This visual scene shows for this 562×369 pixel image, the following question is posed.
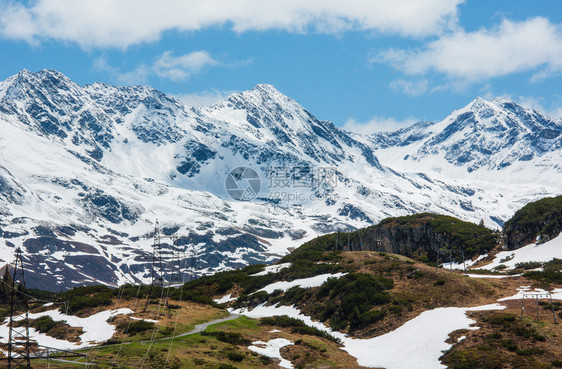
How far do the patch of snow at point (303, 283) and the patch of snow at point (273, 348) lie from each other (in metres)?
20.7

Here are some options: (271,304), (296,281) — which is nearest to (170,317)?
(271,304)

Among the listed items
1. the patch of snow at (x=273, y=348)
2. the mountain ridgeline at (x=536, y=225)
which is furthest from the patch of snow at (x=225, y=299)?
the mountain ridgeline at (x=536, y=225)

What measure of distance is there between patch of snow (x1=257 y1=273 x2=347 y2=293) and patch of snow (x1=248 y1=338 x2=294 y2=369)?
2074 cm

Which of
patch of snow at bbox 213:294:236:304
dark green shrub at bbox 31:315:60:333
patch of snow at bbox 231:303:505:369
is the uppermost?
dark green shrub at bbox 31:315:60:333

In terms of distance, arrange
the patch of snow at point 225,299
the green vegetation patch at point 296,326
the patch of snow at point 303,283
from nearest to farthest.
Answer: the green vegetation patch at point 296,326
the patch of snow at point 303,283
the patch of snow at point 225,299

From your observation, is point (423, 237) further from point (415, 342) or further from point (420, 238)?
point (415, 342)

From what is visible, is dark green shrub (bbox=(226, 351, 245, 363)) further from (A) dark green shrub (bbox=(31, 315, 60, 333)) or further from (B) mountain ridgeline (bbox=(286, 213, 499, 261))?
(B) mountain ridgeline (bbox=(286, 213, 499, 261))

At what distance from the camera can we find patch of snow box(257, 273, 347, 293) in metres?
60.2

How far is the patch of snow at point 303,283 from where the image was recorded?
6025cm

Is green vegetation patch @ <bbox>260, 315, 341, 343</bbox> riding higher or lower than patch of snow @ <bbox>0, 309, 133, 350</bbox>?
lower

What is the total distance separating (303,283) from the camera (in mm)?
62500

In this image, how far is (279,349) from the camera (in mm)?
37125

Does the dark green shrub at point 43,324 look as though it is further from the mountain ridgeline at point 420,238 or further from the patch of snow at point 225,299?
the mountain ridgeline at point 420,238

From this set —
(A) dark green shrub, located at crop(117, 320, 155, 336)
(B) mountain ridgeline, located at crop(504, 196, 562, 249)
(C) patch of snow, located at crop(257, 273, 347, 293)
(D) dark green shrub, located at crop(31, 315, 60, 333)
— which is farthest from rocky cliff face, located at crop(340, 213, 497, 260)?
(D) dark green shrub, located at crop(31, 315, 60, 333)
